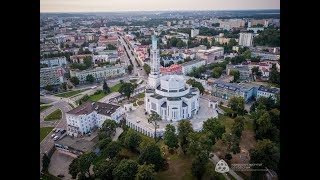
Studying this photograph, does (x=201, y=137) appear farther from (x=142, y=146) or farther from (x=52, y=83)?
(x=52, y=83)

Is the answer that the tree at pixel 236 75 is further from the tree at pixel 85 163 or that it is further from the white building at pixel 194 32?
the tree at pixel 85 163

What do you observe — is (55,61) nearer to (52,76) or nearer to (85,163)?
(52,76)

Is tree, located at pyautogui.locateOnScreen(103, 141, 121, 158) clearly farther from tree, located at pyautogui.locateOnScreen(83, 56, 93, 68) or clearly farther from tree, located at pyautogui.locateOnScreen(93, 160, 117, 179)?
tree, located at pyautogui.locateOnScreen(83, 56, 93, 68)

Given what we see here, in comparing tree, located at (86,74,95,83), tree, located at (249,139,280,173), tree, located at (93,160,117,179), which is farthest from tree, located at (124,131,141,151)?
tree, located at (86,74,95,83)

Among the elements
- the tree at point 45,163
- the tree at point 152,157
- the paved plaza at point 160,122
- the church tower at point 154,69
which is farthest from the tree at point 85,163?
the church tower at point 154,69

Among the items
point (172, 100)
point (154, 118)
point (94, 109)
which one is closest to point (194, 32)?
point (172, 100)

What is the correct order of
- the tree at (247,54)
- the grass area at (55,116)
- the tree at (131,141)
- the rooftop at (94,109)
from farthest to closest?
the tree at (247,54), the grass area at (55,116), the rooftop at (94,109), the tree at (131,141)
